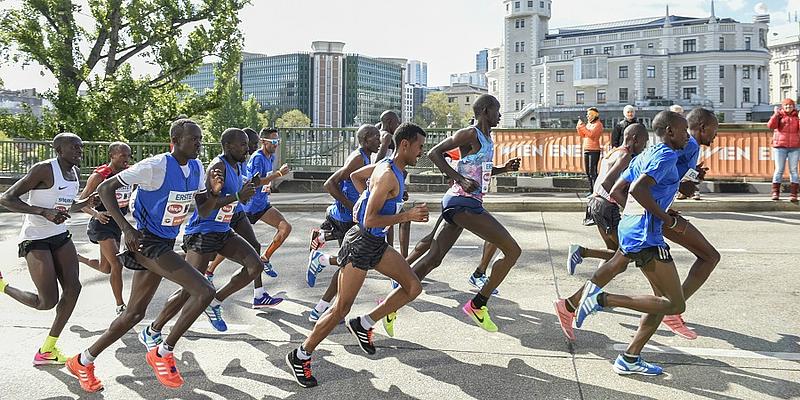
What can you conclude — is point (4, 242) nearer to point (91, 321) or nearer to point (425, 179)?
point (91, 321)

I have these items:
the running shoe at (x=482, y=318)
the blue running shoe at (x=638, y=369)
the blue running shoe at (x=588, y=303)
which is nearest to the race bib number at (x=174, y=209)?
the running shoe at (x=482, y=318)

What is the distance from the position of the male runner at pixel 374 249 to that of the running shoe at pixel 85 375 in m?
1.28

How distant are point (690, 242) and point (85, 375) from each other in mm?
4510

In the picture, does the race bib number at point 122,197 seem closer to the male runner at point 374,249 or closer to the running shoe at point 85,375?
the running shoe at point 85,375

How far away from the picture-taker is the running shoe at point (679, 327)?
5617 millimetres

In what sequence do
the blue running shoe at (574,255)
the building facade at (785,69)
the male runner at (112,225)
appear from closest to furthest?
the male runner at (112,225)
the blue running shoe at (574,255)
the building facade at (785,69)

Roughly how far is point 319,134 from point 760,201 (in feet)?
35.1

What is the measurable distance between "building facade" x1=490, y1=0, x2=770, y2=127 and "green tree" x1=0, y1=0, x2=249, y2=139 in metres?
69.0

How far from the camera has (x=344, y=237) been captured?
5.30m

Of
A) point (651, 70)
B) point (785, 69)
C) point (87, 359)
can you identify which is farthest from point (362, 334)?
point (785, 69)

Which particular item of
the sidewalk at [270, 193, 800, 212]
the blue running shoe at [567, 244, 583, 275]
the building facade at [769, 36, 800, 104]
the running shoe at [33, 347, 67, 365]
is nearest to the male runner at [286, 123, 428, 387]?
the running shoe at [33, 347, 67, 365]

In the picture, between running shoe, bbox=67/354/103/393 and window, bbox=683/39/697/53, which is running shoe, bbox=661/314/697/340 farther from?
window, bbox=683/39/697/53

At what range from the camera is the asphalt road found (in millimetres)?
4609

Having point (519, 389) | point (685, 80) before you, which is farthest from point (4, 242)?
point (685, 80)
